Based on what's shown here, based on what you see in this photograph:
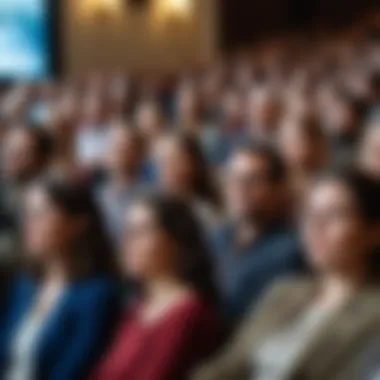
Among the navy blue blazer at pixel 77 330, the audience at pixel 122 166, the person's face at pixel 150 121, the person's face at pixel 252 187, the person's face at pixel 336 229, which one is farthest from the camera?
the person's face at pixel 150 121

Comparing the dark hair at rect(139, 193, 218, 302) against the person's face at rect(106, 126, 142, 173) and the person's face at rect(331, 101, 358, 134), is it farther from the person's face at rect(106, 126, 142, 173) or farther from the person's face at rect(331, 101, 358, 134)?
the person's face at rect(331, 101, 358, 134)

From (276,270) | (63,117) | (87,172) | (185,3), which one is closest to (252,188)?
(276,270)

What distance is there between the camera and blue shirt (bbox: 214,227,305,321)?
2.26 metres

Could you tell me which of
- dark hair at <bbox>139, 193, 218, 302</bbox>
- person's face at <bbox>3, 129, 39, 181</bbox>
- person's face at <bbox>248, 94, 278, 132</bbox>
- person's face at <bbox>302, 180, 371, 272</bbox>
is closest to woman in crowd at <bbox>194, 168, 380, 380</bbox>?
person's face at <bbox>302, 180, 371, 272</bbox>

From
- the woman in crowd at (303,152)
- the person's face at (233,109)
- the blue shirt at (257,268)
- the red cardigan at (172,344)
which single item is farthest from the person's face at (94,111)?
the red cardigan at (172,344)

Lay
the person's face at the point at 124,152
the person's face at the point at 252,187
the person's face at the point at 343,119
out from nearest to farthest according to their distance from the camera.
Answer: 1. the person's face at the point at 252,187
2. the person's face at the point at 124,152
3. the person's face at the point at 343,119

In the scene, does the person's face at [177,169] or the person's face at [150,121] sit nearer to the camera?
the person's face at [177,169]

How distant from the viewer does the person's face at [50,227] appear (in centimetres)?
233

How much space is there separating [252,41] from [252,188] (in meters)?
10.1

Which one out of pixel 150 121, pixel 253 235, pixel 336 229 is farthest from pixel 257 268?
pixel 150 121

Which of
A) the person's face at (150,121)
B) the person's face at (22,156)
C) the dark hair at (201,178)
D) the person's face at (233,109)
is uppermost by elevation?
the person's face at (233,109)

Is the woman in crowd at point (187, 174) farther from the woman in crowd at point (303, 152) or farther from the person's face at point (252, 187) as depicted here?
the person's face at point (252, 187)

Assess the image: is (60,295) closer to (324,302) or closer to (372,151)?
(324,302)

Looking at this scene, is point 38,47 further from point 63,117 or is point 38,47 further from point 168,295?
point 168,295
